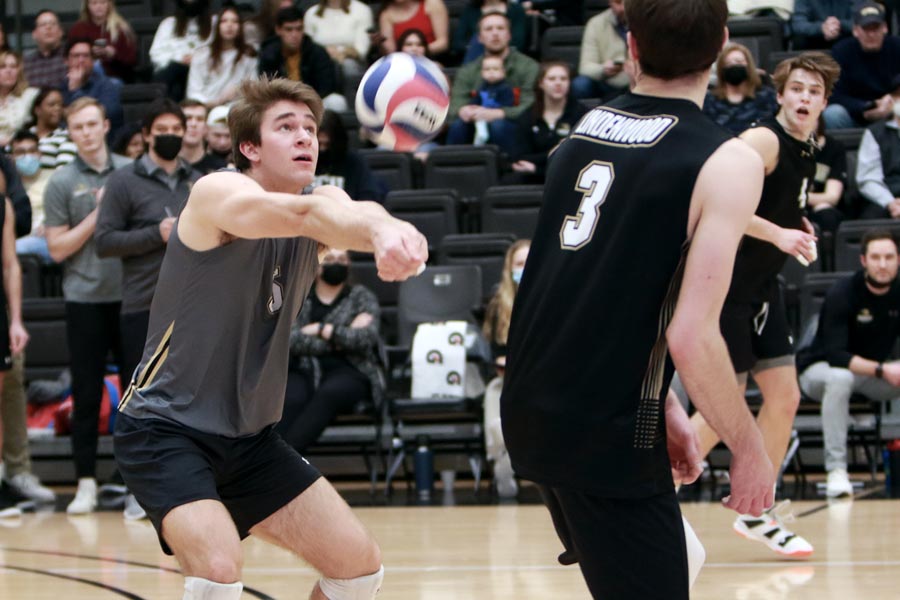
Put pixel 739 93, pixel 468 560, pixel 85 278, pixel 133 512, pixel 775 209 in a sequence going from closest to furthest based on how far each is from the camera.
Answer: pixel 775 209 → pixel 468 560 → pixel 133 512 → pixel 85 278 → pixel 739 93

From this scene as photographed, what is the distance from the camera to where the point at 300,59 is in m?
11.3

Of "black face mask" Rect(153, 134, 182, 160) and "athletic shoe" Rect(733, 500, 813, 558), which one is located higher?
"black face mask" Rect(153, 134, 182, 160)

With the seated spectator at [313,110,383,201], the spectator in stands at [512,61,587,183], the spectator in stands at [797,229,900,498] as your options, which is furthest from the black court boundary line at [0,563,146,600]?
the spectator in stands at [512,61,587,183]

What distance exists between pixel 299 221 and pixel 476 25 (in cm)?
906

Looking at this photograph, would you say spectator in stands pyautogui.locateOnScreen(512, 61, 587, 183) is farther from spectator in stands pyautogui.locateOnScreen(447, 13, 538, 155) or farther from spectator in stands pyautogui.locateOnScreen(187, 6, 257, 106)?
spectator in stands pyautogui.locateOnScreen(187, 6, 257, 106)

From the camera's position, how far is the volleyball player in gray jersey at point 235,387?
340cm

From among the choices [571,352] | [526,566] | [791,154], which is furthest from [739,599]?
[571,352]

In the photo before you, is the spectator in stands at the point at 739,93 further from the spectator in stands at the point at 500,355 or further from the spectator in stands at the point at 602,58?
the spectator in stands at the point at 500,355

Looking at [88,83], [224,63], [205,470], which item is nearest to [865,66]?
[224,63]

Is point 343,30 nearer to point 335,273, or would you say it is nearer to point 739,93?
point 335,273

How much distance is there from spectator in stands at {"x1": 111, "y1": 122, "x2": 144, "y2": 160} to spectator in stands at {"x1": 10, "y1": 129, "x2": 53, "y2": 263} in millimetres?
1479

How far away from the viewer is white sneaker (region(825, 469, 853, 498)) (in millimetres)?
8094

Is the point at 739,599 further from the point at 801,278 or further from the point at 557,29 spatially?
the point at 557,29

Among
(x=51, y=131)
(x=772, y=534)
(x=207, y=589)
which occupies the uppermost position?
(x=51, y=131)
